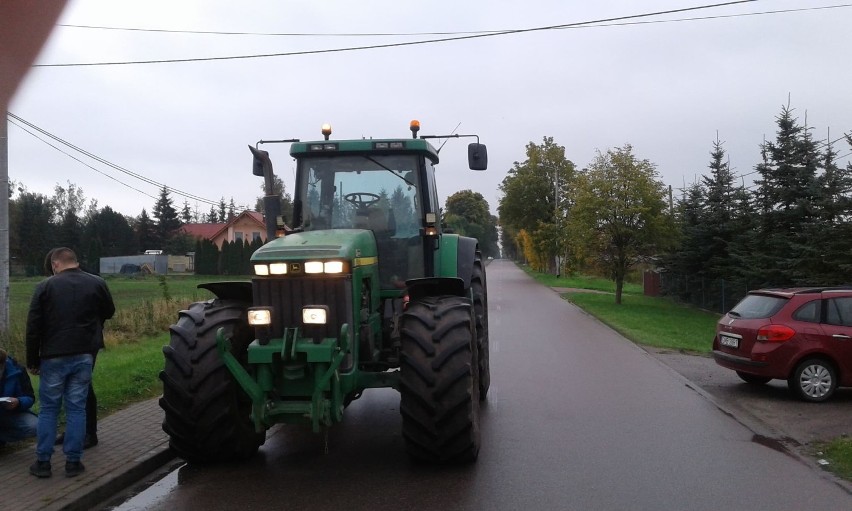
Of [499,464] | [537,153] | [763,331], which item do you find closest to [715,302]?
[763,331]

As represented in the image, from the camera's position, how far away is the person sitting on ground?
6.80 metres

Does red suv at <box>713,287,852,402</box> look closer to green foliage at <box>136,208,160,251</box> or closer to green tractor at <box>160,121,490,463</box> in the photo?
green tractor at <box>160,121,490,463</box>

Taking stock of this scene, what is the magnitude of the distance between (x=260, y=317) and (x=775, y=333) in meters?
7.23

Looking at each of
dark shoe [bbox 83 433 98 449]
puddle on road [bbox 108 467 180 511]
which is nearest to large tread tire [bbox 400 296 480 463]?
puddle on road [bbox 108 467 180 511]

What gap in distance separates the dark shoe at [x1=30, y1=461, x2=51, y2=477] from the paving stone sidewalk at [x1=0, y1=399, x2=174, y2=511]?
0.04 metres

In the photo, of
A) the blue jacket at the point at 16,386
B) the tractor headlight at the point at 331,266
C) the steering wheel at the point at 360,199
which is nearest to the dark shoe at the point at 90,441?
the blue jacket at the point at 16,386

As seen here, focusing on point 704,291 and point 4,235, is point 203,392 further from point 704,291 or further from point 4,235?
point 704,291

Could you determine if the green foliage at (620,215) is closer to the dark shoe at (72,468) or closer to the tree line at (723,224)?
the tree line at (723,224)

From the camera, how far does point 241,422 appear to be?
677cm

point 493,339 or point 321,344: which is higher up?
point 321,344

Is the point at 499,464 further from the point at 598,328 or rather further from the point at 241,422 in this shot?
the point at 598,328

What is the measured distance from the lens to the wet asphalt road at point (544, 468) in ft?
19.2

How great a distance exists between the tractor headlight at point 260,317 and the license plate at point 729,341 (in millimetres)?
7213

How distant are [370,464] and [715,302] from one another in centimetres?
A: 2424
